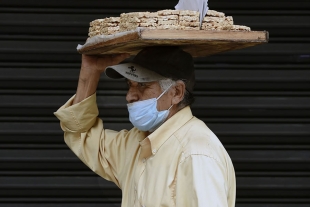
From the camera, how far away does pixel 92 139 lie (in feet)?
12.1

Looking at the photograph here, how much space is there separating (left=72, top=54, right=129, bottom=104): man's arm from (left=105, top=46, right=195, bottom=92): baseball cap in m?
0.41

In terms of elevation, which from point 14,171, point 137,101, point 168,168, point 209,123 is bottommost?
point 14,171

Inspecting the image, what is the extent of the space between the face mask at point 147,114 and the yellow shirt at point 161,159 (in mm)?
77

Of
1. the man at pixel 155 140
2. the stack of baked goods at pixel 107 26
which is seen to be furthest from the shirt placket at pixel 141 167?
the stack of baked goods at pixel 107 26

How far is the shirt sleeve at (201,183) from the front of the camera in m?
2.79

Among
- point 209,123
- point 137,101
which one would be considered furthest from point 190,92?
point 209,123

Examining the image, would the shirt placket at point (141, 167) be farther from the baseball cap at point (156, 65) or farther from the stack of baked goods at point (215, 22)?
the stack of baked goods at point (215, 22)

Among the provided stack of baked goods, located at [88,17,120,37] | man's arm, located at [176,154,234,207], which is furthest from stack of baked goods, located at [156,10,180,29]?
man's arm, located at [176,154,234,207]

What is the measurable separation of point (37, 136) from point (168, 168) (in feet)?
8.10

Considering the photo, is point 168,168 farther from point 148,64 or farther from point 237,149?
point 237,149

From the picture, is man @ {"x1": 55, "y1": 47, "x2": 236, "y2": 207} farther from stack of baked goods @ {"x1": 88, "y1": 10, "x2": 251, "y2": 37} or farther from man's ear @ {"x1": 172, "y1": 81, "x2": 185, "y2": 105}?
stack of baked goods @ {"x1": 88, "y1": 10, "x2": 251, "y2": 37}

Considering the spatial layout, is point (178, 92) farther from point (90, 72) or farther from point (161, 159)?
point (90, 72)

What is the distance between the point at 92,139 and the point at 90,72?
14.1 inches

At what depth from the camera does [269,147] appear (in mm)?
5359
